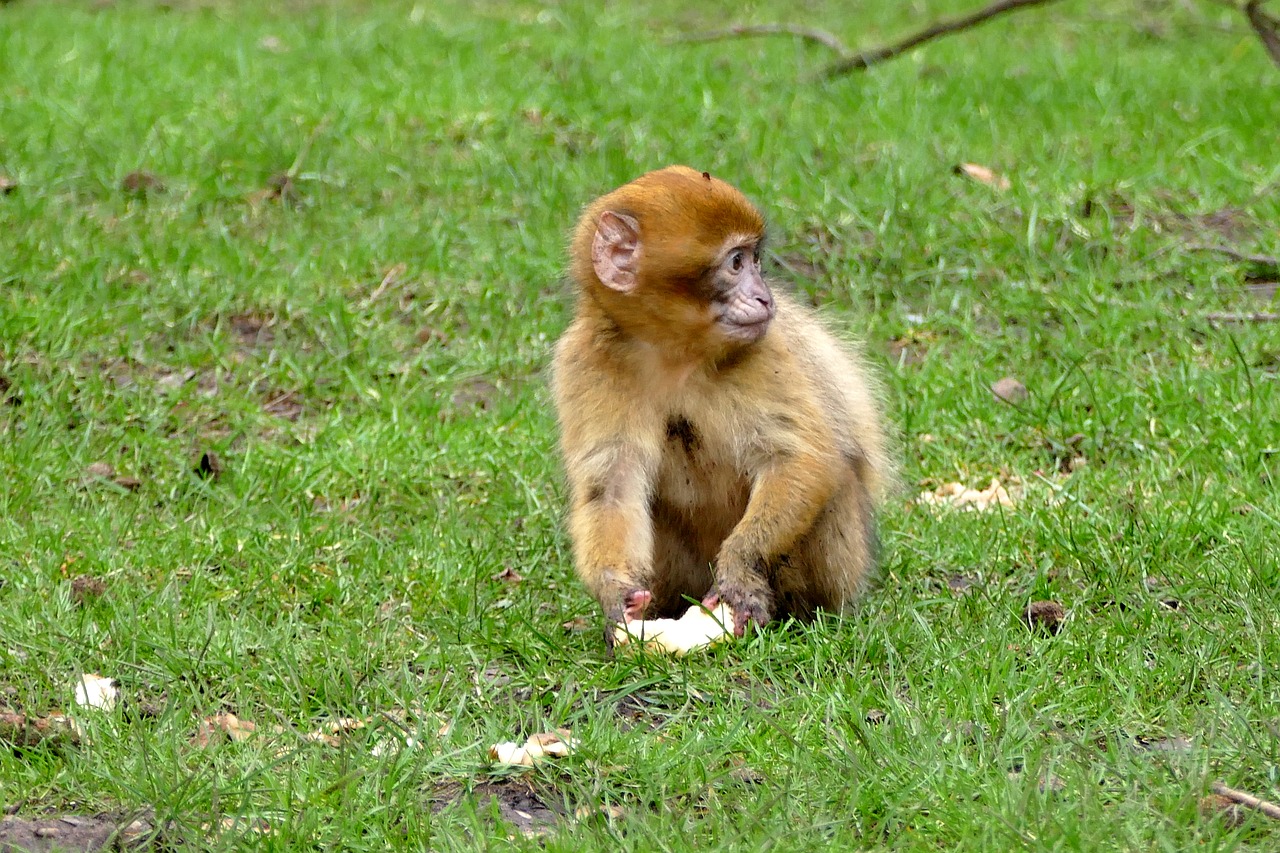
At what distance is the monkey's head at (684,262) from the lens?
4.55m

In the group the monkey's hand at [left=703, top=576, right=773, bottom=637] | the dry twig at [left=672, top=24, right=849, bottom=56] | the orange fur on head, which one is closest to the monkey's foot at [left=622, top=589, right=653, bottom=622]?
the monkey's hand at [left=703, top=576, right=773, bottom=637]

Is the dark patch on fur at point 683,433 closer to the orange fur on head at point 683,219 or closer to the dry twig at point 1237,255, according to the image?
the orange fur on head at point 683,219

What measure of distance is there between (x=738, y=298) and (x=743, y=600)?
84 centimetres

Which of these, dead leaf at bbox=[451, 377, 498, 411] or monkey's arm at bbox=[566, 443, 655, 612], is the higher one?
monkey's arm at bbox=[566, 443, 655, 612]

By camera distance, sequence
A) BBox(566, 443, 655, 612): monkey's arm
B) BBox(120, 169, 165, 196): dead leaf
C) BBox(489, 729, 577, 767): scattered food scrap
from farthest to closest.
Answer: BBox(120, 169, 165, 196): dead leaf, BBox(566, 443, 655, 612): monkey's arm, BBox(489, 729, 577, 767): scattered food scrap

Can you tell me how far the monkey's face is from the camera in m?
4.59

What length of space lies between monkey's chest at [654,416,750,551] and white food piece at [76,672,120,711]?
1610 mm

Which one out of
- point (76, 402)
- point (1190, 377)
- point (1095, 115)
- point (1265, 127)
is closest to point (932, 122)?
point (1095, 115)

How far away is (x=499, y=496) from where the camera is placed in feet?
20.2

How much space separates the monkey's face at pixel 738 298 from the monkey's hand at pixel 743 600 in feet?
2.22

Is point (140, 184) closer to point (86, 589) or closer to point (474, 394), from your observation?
point (474, 394)

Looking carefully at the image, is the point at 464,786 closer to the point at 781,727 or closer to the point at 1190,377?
the point at 781,727

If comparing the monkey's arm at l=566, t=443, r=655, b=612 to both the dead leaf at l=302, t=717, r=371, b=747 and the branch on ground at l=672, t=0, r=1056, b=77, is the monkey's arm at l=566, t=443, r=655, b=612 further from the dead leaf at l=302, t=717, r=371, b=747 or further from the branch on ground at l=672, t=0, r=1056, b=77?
the branch on ground at l=672, t=0, r=1056, b=77

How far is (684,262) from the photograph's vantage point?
15.0ft
